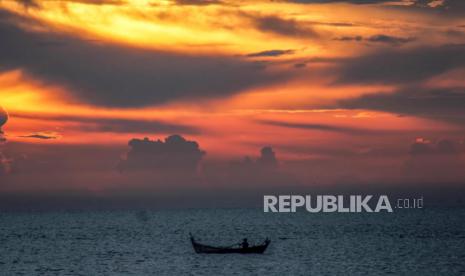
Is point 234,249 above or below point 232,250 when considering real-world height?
above

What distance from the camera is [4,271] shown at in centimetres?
9762

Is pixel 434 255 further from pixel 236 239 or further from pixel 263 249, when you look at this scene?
pixel 236 239

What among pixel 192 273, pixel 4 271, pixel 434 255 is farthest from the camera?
pixel 434 255

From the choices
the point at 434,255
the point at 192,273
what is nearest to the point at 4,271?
the point at 192,273

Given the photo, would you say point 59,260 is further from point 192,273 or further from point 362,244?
point 362,244

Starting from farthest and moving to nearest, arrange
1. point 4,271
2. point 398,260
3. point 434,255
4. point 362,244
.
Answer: point 362,244
point 434,255
point 398,260
point 4,271

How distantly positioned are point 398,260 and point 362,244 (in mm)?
37128

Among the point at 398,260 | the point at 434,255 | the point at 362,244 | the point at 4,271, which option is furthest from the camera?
the point at 362,244

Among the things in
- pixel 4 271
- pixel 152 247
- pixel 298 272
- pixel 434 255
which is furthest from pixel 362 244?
A: pixel 4 271

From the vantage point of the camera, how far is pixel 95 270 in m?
95.8

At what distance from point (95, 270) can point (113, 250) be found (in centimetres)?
3479

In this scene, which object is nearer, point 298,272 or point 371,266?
point 298,272

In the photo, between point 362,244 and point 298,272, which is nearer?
point 298,272

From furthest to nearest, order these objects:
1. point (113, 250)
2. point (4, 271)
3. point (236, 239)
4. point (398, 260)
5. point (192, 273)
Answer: point (236, 239) < point (113, 250) < point (398, 260) < point (4, 271) < point (192, 273)
